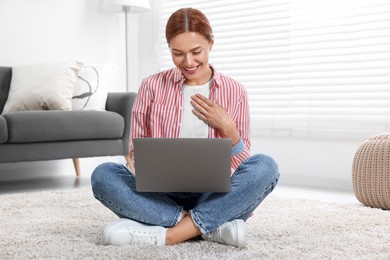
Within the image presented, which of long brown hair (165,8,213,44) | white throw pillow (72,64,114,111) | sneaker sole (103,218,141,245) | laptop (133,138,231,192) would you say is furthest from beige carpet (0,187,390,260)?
white throw pillow (72,64,114,111)

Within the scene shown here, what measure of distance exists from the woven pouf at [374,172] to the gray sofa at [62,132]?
1588 millimetres

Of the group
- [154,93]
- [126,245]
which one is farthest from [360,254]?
[154,93]

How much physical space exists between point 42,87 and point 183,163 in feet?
7.74

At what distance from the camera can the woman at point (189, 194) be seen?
5.81ft

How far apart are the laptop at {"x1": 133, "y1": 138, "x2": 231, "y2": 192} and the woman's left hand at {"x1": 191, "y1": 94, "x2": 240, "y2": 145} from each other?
7.4 inches

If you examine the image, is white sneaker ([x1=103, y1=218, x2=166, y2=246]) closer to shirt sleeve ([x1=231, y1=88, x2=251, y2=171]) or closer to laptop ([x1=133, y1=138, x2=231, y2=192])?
laptop ([x1=133, y1=138, x2=231, y2=192])

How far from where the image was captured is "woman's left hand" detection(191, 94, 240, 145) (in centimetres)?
178

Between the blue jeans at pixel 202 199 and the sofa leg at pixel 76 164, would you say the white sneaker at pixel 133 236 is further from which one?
the sofa leg at pixel 76 164

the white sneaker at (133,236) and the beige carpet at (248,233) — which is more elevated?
the white sneaker at (133,236)

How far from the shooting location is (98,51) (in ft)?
15.8

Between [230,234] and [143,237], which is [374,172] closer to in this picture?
[230,234]

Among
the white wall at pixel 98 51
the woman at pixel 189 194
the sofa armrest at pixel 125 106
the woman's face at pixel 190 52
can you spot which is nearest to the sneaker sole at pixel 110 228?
the woman at pixel 189 194

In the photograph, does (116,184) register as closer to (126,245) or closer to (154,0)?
(126,245)

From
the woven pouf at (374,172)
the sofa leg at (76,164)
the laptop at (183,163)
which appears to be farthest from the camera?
the sofa leg at (76,164)
